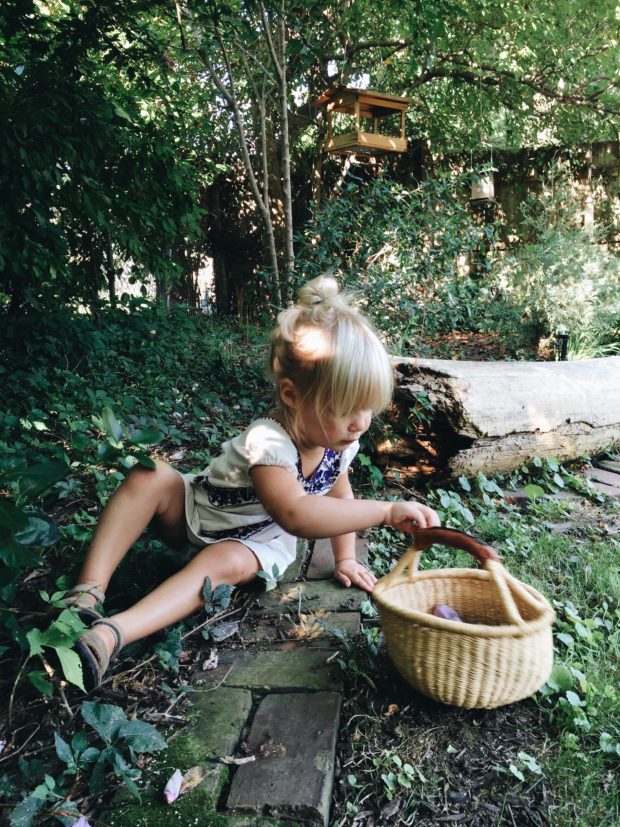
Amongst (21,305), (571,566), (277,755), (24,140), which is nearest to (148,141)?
(24,140)

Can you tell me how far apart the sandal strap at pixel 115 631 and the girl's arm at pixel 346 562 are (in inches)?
31.6

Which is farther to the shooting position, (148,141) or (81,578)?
(148,141)

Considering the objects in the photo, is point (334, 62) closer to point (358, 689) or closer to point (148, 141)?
point (148, 141)

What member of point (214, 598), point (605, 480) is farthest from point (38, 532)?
point (605, 480)

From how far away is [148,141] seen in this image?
164 inches

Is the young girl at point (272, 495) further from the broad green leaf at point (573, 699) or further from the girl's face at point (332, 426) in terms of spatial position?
the broad green leaf at point (573, 699)

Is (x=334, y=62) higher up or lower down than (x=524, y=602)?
higher up

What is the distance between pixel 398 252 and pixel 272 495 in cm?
306

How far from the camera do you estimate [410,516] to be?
5.41 feet

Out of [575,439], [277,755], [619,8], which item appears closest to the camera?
[277,755]

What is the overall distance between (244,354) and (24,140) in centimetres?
271

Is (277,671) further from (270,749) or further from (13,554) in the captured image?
(13,554)

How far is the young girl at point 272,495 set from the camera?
1681mm

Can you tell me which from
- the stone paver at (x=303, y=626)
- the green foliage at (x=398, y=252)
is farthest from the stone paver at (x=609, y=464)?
the stone paver at (x=303, y=626)
